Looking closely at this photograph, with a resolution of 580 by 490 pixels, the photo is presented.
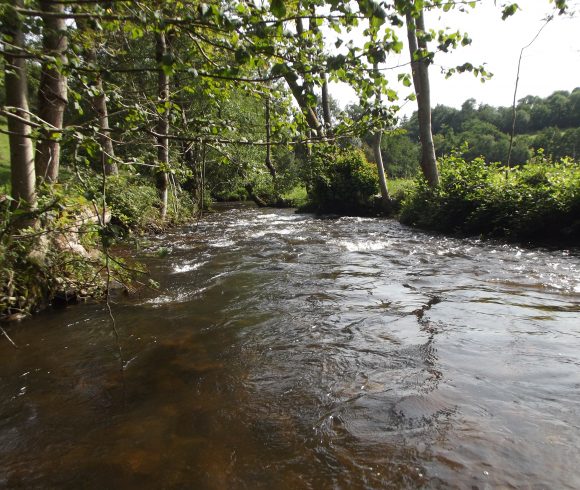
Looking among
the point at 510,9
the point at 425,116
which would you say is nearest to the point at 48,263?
the point at 510,9

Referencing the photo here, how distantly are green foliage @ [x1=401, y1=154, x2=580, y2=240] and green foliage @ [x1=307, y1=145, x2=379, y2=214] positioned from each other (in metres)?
3.96

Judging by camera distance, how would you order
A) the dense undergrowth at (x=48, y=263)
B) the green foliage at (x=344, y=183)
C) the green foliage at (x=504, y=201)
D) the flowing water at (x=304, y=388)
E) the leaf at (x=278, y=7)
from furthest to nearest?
the green foliage at (x=344, y=183) → the green foliage at (x=504, y=201) → the dense undergrowth at (x=48, y=263) → the flowing water at (x=304, y=388) → the leaf at (x=278, y=7)

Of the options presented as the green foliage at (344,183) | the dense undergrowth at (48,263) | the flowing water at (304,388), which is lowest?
the flowing water at (304,388)

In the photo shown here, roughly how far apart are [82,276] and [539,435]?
5.58m

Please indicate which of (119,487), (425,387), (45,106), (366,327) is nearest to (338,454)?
(425,387)

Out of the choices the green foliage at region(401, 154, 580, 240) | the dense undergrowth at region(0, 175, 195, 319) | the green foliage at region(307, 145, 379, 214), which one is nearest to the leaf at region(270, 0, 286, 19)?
the dense undergrowth at region(0, 175, 195, 319)

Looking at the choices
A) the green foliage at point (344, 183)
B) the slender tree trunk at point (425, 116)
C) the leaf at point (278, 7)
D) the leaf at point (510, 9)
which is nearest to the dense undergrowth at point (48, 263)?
the leaf at point (278, 7)

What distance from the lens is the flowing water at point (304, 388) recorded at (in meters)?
2.34

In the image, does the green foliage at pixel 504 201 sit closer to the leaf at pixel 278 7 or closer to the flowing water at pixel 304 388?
the flowing water at pixel 304 388

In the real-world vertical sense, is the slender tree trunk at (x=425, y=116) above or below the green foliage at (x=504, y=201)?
above

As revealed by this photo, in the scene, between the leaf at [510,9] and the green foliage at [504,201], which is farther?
the green foliage at [504,201]

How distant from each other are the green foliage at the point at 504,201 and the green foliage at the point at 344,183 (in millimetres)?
3961

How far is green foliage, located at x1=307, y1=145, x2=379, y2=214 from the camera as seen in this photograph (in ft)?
56.4

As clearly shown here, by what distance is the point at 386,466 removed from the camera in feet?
7.69
